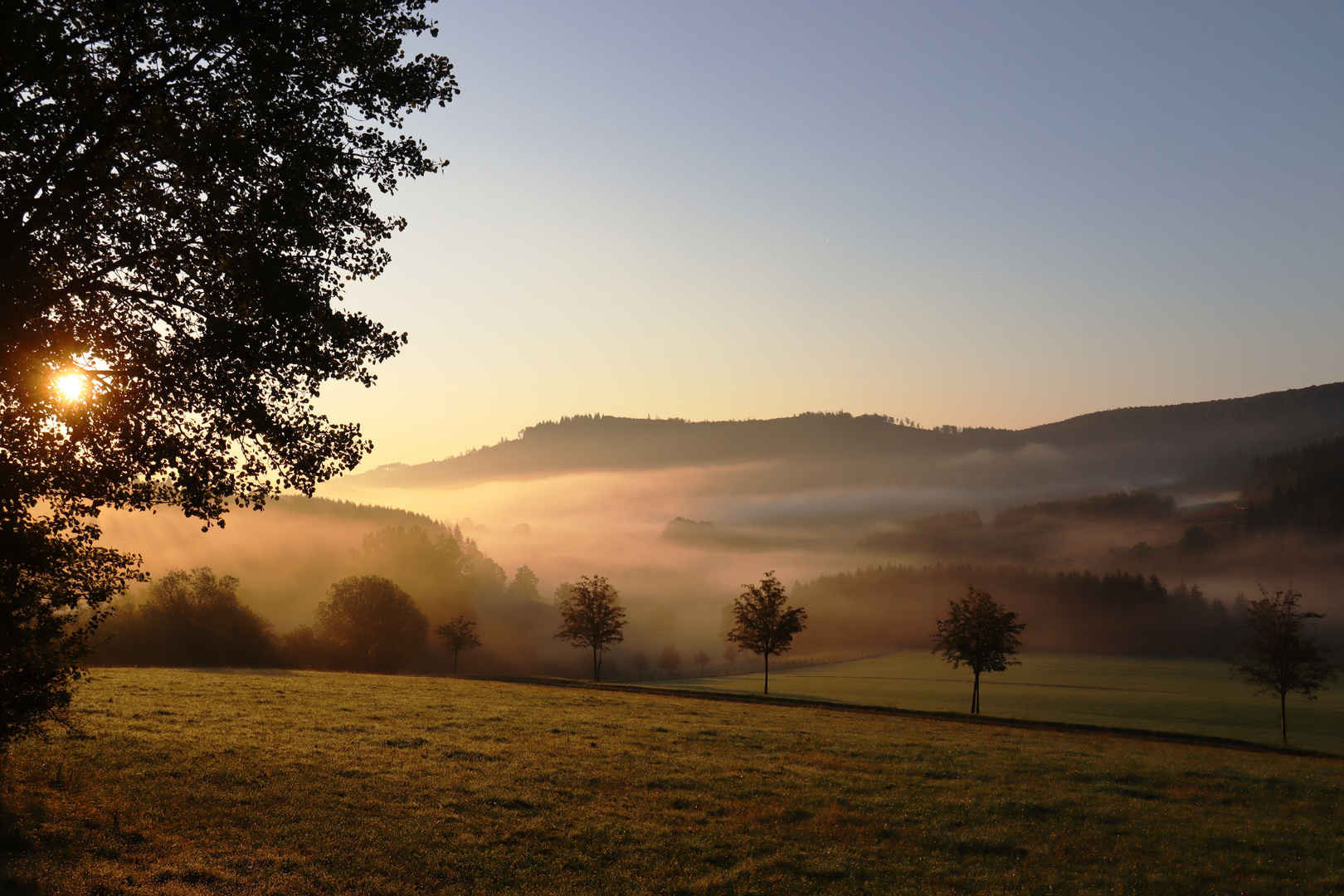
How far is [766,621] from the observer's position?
254ft

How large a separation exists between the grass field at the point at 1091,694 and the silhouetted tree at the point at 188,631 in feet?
149

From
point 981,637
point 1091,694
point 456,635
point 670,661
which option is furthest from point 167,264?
point 670,661

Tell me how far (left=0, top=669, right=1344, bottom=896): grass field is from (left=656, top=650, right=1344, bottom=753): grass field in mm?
34841

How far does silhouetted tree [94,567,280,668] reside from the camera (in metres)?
72.0

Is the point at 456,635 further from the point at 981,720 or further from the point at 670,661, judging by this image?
the point at 670,661

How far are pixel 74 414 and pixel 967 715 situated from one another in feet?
171

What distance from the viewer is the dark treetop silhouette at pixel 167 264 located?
12.2 metres

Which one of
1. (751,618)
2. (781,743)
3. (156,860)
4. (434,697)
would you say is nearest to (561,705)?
(434,697)

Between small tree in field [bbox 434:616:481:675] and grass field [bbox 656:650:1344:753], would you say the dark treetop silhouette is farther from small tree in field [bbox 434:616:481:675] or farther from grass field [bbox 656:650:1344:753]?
small tree in field [bbox 434:616:481:675]

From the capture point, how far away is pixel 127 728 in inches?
878

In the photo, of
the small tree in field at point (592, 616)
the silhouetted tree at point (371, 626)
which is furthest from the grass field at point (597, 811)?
the silhouetted tree at point (371, 626)

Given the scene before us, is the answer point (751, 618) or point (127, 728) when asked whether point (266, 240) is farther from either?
point (751, 618)

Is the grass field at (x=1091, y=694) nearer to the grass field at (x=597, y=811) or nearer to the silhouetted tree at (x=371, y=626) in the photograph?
the silhouetted tree at (x=371, y=626)

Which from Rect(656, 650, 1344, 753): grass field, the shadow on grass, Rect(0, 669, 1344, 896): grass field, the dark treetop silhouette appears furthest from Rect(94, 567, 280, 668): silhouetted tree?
the dark treetop silhouette
